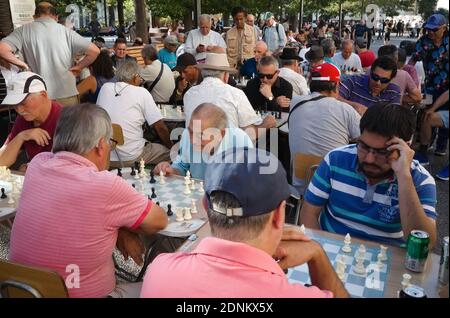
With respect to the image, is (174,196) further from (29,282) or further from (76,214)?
(29,282)

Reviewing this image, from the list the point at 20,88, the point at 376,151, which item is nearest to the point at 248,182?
the point at 376,151

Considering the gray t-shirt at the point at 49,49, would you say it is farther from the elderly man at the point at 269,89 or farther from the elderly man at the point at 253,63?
the elderly man at the point at 253,63

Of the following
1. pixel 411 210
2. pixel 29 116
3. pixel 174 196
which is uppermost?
pixel 29 116

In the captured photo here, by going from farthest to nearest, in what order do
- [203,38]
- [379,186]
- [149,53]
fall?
[203,38], [149,53], [379,186]

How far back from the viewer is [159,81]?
6961 millimetres

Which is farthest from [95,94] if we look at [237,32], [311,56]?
[237,32]

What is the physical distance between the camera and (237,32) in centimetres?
964

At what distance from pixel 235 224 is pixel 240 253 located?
0.12m

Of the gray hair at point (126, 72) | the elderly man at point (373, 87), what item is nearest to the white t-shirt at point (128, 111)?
the gray hair at point (126, 72)

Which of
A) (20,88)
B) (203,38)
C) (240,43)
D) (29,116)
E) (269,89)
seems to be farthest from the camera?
(240,43)

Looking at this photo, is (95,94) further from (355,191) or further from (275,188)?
(275,188)

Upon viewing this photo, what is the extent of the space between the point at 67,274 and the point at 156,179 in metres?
1.42

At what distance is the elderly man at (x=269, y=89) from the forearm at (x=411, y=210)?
394 cm

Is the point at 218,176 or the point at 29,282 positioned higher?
the point at 218,176
